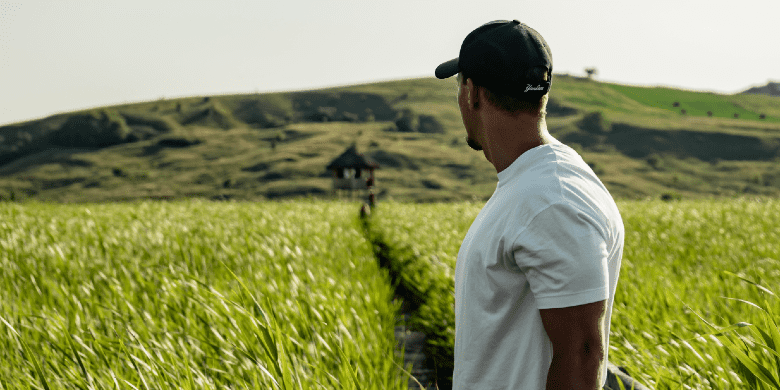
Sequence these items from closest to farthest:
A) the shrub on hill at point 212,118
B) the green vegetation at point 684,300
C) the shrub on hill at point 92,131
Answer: the green vegetation at point 684,300
the shrub on hill at point 92,131
the shrub on hill at point 212,118

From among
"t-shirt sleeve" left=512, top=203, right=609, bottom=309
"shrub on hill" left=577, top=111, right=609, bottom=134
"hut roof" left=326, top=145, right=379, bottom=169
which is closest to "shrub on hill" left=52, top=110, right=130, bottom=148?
"hut roof" left=326, top=145, right=379, bottom=169

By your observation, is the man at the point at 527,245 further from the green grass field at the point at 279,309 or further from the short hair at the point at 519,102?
the green grass field at the point at 279,309

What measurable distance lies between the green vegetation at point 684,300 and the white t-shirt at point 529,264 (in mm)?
832

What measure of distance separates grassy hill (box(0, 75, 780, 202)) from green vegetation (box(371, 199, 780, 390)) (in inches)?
1694

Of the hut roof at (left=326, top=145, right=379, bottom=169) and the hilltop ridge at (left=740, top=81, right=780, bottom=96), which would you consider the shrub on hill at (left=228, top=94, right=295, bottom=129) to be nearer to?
the hut roof at (left=326, top=145, right=379, bottom=169)

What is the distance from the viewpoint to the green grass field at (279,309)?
250 centimetres

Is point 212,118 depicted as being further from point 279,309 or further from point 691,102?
point 279,309

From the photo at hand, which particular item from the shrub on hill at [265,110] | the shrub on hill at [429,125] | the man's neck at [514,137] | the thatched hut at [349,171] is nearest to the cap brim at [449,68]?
the man's neck at [514,137]

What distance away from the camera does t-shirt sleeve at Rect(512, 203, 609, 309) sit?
1.17m

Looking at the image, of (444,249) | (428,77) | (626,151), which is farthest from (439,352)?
(428,77)

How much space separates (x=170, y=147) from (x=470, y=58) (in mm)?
97475

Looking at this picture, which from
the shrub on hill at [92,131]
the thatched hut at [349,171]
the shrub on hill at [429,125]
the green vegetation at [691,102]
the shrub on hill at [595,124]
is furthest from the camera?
the green vegetation at [691,102]

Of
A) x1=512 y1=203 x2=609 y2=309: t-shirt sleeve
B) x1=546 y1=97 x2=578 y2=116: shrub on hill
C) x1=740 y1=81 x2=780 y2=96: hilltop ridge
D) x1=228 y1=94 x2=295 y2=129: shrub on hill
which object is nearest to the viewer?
x1=512 y1=203 x2=609 y2=309: t-shirt sleeve

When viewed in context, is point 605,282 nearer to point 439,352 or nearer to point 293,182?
point 439,352
